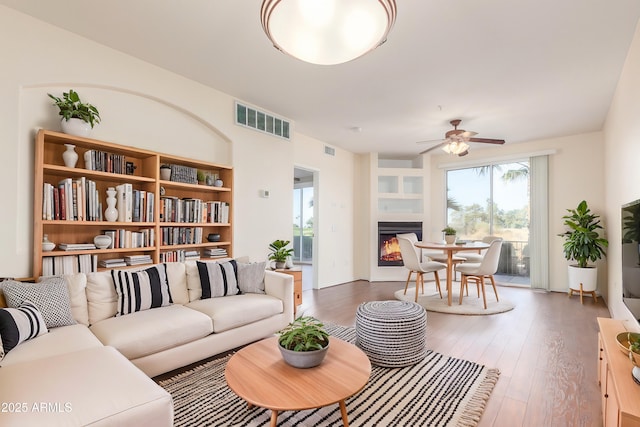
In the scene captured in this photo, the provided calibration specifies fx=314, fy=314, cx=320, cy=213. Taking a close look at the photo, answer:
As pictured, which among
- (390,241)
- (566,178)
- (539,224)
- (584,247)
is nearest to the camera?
(584,247)

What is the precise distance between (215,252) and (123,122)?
160 centimetres

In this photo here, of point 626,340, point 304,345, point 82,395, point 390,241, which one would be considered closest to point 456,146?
point 390,241

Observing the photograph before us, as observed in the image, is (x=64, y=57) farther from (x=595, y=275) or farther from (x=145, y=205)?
(x=595, y=275)

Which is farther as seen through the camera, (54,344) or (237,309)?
(237,309)

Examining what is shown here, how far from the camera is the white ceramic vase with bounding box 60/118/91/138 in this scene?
2467 millimetres

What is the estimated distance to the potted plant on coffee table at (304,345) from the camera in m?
1.77

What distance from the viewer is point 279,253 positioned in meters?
4.03

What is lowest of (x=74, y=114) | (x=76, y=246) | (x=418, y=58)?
(x=76, y=246)

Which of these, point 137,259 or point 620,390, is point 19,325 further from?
point 620,390

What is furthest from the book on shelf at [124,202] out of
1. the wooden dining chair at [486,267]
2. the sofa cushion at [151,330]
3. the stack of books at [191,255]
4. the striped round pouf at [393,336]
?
the wooden dining chair at [486,267]

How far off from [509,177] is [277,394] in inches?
236

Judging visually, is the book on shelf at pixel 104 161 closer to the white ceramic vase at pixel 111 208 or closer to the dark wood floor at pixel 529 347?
the white ceramic vase at pixel 111 208

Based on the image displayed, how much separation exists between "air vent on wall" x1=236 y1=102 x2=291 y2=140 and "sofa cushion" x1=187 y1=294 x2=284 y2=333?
7.03ft

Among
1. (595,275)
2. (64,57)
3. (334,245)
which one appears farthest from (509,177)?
(64,57)
